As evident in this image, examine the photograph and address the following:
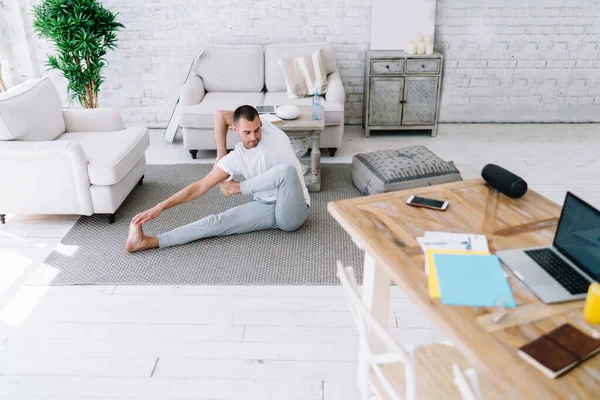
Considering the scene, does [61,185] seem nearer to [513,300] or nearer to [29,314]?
[29,314]

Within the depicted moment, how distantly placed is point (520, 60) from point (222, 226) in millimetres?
3637

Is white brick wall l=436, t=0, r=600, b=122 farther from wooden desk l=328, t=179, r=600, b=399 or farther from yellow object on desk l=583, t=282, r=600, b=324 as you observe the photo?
yellow object on desk l=583, t=282, r=600, b=324

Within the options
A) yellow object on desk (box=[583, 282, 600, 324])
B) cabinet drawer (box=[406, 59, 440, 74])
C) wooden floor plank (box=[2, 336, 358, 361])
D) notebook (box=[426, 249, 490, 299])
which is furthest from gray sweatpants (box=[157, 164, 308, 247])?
cabinet drawer (box=[406, 59, 440, 74])

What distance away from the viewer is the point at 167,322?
254cm

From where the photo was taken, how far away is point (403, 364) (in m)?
1.56

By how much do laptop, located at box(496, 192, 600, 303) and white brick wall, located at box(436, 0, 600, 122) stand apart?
391 cm

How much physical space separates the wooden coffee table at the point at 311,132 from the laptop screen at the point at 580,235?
231cm

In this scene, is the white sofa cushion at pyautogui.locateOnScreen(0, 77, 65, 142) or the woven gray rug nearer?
the woven gray rug

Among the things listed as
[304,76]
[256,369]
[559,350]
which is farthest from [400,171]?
[559,350]

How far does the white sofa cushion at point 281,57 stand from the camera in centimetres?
488

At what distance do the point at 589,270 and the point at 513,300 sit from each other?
271 mm

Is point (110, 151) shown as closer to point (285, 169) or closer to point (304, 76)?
point (285, 169)

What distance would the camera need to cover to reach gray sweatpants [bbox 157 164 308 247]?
306 centimetres

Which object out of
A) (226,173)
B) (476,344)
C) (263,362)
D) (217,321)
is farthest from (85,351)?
(476,344)
